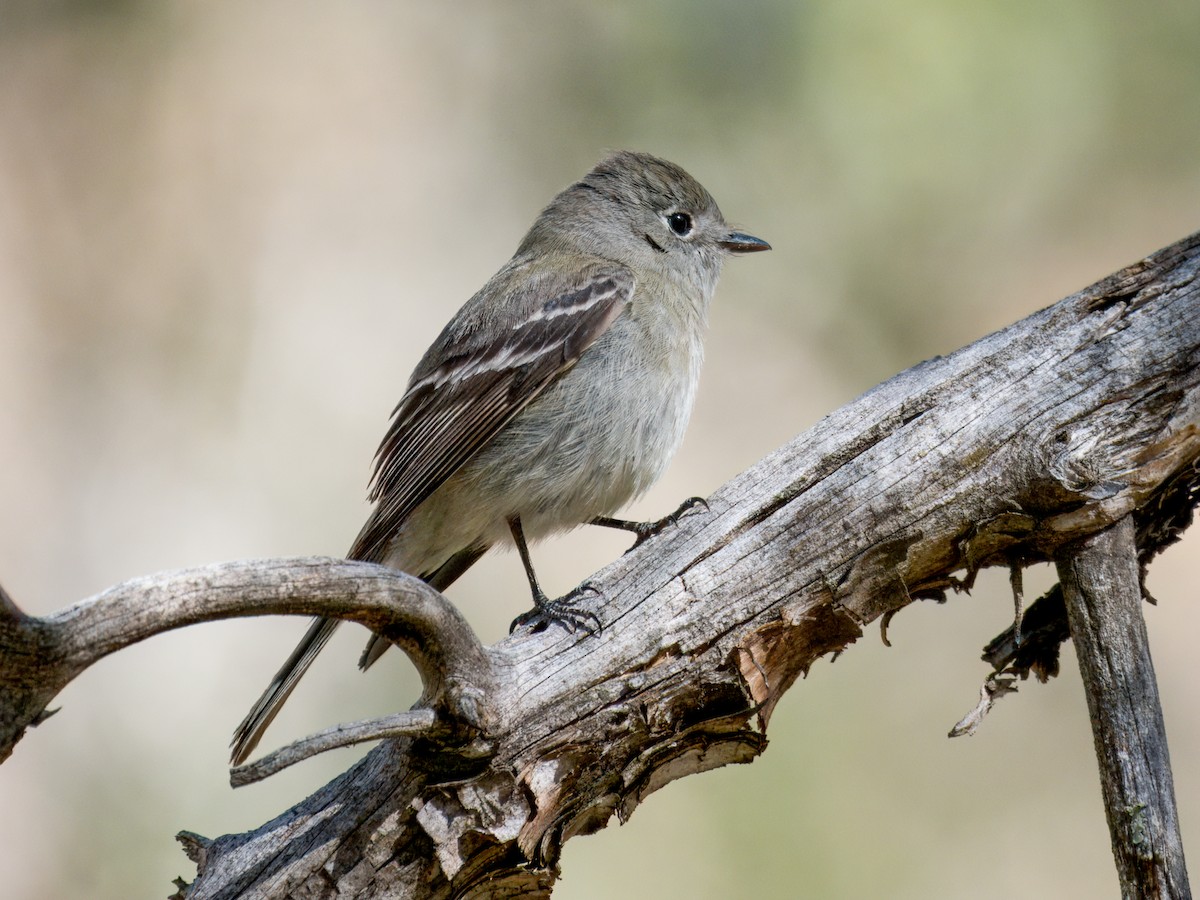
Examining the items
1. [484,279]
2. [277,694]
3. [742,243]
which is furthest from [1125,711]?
[484,279]

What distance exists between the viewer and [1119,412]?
2445 millimetres

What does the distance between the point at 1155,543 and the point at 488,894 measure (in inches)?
68.3

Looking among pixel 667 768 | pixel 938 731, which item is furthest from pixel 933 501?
pixel 938 731

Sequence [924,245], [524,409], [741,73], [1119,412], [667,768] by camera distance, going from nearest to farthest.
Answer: [1119,412] → [667,768] → [524,409] → [924,245] → [741,73]

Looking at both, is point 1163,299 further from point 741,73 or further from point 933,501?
point 741,73

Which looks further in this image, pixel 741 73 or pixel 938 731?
pixel 741 73

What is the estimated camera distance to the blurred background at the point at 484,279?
14.8 ft

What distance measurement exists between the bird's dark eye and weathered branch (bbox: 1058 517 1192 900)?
2.42 metres


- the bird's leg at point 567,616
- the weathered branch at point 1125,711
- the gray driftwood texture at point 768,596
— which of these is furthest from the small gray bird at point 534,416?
the weathered branch at point 1125,711

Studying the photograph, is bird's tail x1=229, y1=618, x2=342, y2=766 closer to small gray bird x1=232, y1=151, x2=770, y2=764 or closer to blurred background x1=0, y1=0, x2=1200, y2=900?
small gray bird x1=232, y1=151, x2=770, y2=764

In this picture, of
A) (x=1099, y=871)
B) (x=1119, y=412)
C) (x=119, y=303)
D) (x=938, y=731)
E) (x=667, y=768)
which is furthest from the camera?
(x=119, y=303)

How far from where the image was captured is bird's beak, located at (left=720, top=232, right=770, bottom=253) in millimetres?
4543

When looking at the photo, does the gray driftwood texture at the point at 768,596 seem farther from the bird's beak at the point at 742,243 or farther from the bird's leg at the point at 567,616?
the bird's beak at the point at 742,243

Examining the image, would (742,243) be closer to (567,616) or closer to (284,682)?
(567,616)
